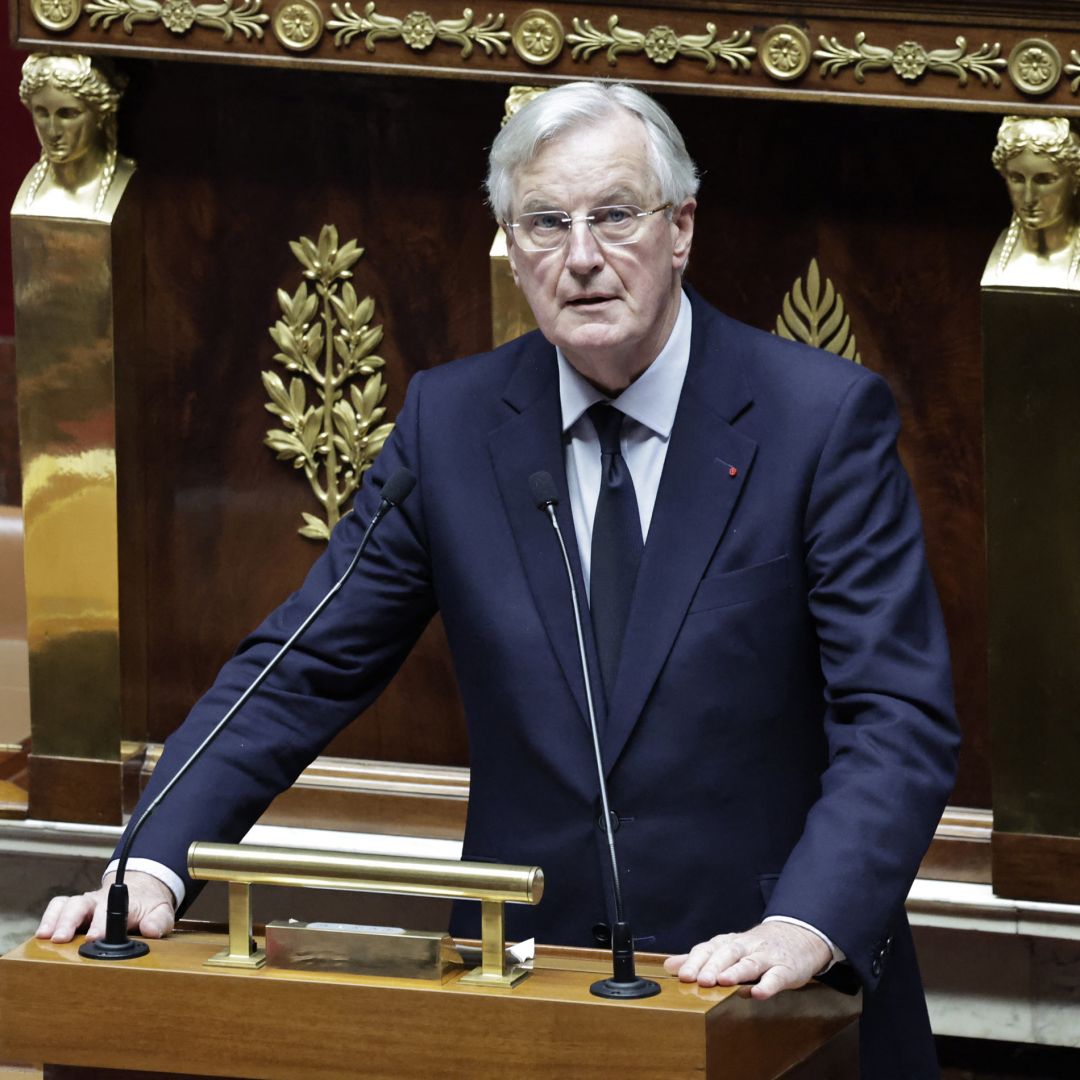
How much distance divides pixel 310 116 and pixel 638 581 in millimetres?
1465

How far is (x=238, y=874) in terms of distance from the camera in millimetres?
1794

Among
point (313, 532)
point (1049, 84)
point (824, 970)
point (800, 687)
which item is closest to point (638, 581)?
point (800, 687)

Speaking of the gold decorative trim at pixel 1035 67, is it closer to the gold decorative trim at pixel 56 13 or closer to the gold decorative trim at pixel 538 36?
the gold decorative trim at pixel 538 36

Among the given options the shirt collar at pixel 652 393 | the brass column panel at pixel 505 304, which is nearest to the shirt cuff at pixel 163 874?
the shirt collar at pixel 652 393

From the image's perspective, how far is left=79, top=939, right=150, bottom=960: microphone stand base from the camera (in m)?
1.82

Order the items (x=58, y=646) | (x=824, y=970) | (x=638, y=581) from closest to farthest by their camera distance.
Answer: (x=824, y=970) → (x=638, y=581) → (x=58, y=646)

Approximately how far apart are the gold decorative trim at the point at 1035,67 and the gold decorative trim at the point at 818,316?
0.43 meters

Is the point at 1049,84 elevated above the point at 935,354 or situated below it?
above

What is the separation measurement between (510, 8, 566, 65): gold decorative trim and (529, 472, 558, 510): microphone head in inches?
51.4

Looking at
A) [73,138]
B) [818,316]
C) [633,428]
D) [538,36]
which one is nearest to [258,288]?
[73,138]

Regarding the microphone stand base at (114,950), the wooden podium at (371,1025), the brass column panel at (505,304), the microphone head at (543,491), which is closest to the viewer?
the wooden podium at (371,1025)

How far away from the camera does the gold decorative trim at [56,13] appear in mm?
3297

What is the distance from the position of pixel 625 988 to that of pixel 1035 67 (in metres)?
1.75

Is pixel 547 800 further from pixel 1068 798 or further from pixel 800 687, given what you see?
pixel 1068 798
